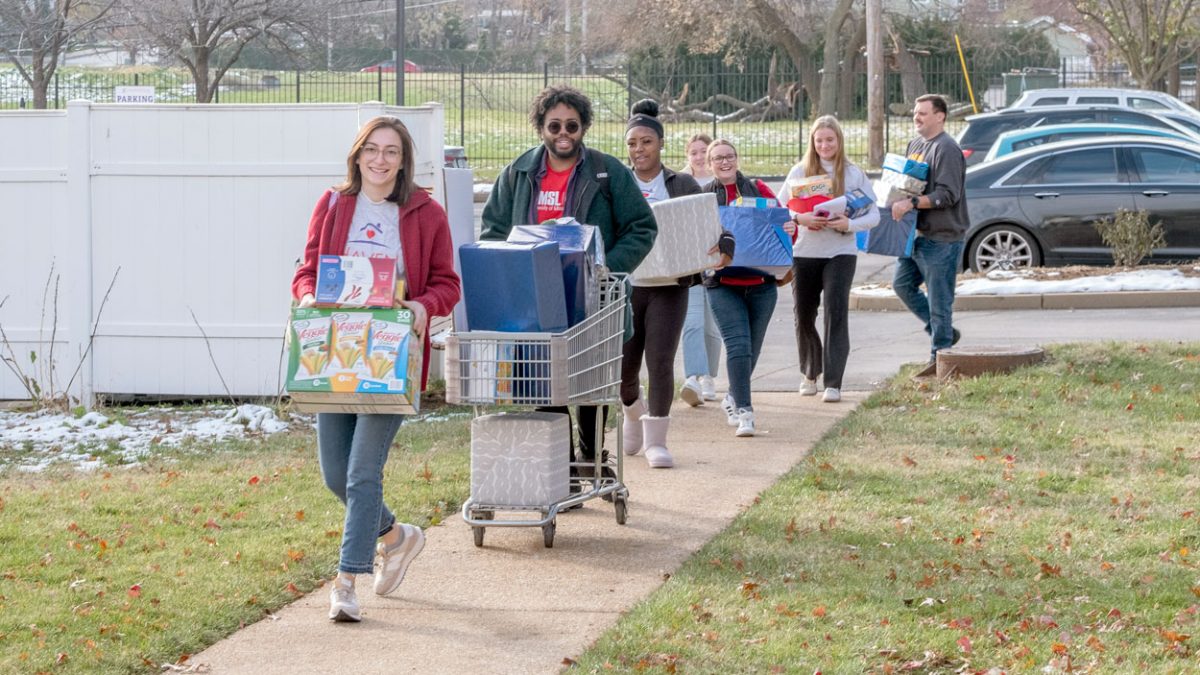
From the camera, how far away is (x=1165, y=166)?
1700 cm

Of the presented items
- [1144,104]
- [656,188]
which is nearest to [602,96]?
[1144,104]

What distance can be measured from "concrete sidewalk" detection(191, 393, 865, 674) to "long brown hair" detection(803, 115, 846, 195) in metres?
2.26

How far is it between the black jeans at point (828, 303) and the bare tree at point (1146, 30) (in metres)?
26.7

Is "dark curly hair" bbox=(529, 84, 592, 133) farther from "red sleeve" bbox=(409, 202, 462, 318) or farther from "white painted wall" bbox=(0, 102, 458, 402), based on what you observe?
"white painted wall" bbox=(0, 102, 458, 402)

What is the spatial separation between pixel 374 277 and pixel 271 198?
5424 mm

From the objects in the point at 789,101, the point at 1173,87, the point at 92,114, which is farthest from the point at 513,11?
the point at 92,114

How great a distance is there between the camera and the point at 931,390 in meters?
10.8

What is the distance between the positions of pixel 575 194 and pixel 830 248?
3430mm

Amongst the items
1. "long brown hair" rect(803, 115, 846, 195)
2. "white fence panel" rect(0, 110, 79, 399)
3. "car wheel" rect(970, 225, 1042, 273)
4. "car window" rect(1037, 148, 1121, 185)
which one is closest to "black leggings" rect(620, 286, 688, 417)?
"long brown hair" rect(803, 115, 846, 195)

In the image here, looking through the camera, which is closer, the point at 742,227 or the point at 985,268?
the point at 742,227

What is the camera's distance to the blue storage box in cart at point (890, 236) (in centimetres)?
1097

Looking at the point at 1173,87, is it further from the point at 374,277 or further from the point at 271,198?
the point at 374,277

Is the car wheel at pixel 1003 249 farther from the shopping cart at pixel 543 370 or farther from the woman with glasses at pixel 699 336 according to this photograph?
the shopping cart at pixel 543 370

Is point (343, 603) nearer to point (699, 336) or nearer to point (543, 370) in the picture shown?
point (543, 370)
